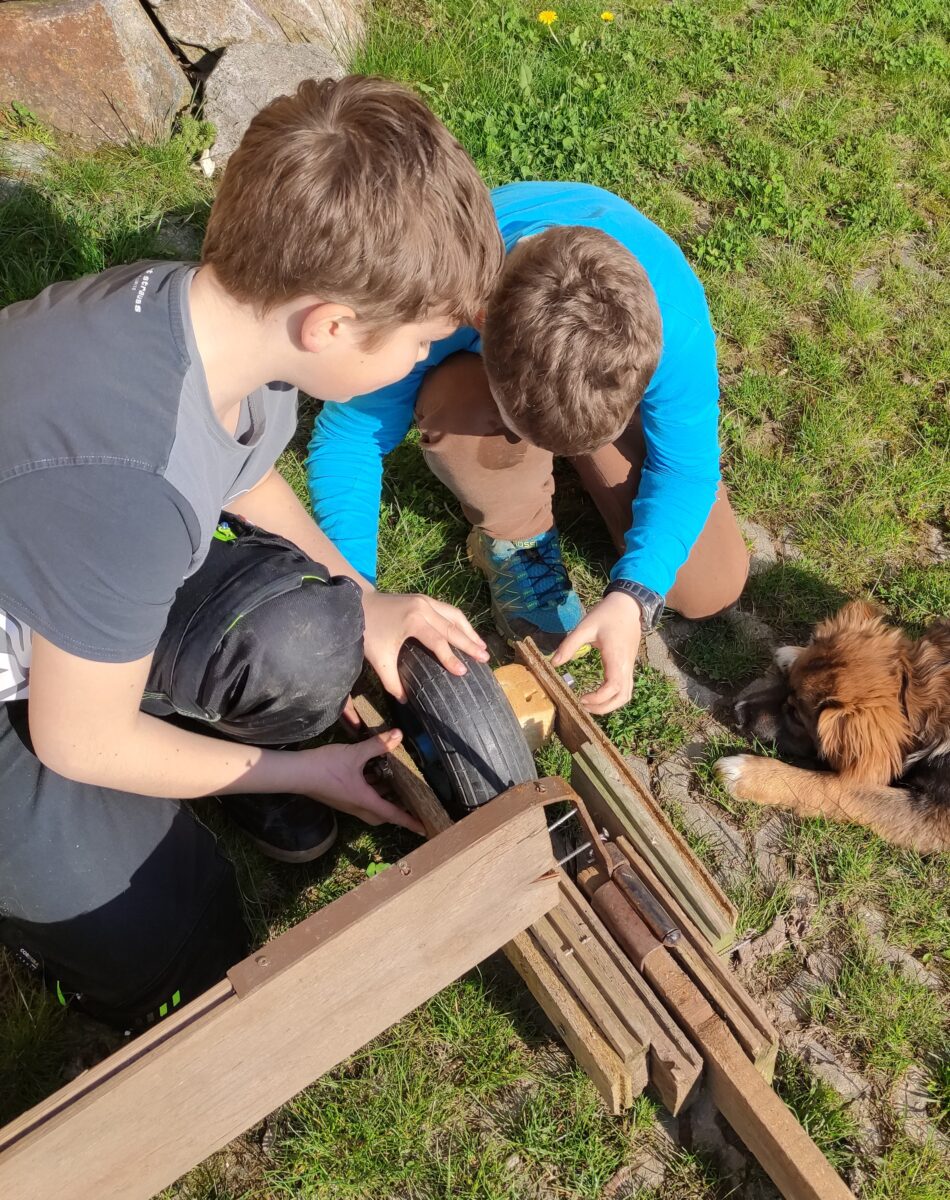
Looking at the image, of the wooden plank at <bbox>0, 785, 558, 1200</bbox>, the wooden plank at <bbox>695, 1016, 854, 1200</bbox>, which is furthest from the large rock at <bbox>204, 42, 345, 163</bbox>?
the wooden plank at <bbox>695, 1016, 854, 1200</bbox>

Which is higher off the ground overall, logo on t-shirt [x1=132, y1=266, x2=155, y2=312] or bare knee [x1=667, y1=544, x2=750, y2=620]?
logo on t-shirt [x1=132, y1=266, x2=155, y2=312]

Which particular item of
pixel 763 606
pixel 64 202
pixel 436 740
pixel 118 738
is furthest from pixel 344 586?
pixel 64 202

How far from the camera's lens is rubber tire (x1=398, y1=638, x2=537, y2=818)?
2102mm

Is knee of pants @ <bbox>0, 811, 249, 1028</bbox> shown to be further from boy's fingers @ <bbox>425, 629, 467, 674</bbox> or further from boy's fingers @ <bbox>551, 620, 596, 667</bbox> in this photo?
boy's fingers @ <bbox>551, 620, 596, 667</bbox>

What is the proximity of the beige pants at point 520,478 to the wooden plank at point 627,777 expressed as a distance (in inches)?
30.8

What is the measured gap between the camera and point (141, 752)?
187cm

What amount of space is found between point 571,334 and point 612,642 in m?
0.91

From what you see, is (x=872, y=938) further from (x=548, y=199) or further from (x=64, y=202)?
(x=64, y=202)

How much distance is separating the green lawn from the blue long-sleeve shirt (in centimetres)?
34

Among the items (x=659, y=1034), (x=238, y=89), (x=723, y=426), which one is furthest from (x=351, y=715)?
(x=238, y=89)

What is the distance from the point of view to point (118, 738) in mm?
1816

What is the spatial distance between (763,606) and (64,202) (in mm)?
3083

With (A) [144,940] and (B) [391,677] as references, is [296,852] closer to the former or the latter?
(A) [144,940]

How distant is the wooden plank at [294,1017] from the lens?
4.41ft
